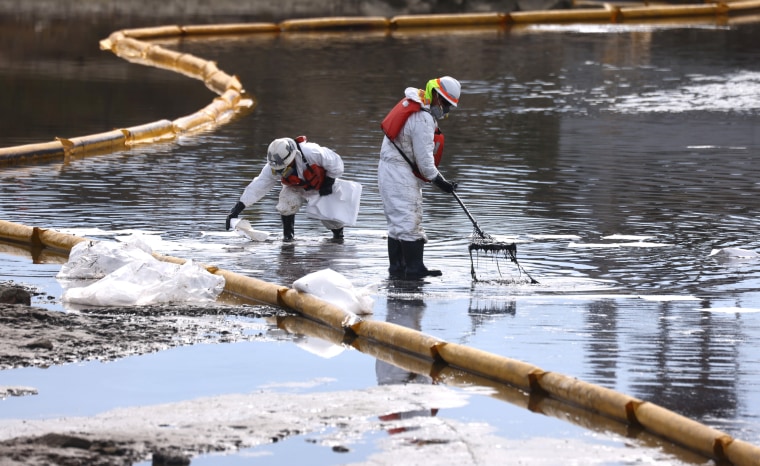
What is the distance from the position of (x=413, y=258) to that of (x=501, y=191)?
4.40 m

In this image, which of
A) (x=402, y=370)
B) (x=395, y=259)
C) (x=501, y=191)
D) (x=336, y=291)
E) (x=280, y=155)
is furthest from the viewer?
(x=501, y=191)

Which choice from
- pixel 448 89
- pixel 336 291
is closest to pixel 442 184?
pixel 448 89

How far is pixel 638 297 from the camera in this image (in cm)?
1141

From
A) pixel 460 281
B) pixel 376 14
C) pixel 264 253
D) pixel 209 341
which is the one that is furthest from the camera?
pixel 376 14

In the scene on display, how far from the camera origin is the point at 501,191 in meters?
16.4

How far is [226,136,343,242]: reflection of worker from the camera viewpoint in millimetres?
13719

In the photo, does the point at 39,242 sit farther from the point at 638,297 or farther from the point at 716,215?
the point at 716,215

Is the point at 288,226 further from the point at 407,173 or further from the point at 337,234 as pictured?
the point at 407,173

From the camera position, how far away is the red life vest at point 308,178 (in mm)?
13789

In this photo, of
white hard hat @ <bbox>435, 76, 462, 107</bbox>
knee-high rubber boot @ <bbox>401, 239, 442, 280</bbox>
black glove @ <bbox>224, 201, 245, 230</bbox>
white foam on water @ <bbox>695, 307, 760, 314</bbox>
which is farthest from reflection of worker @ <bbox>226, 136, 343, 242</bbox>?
white foam on water @ <bbox>695, 307, 760, 314</bbox>

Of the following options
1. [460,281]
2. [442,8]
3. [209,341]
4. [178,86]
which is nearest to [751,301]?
[460,281]

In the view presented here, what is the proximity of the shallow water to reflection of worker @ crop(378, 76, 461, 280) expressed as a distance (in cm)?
31

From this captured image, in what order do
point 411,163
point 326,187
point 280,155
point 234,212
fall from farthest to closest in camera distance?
point 326,187 → point 234,212 → point 280,155 → point 411,163

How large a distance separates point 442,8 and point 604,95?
11192 millimetres
